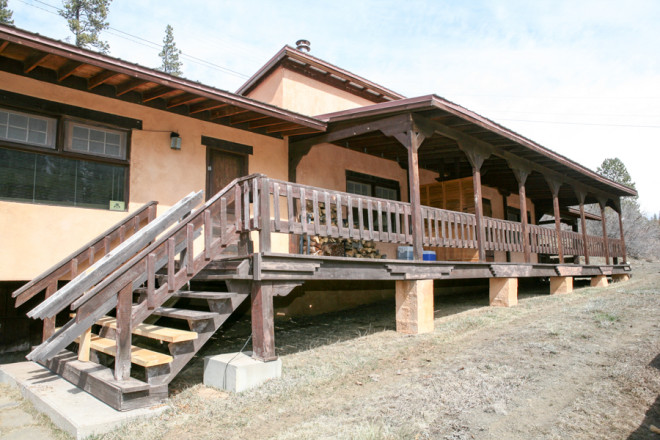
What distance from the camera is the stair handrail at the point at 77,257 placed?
5543 mm

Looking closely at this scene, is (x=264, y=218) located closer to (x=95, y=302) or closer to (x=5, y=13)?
(x=95, y=302)

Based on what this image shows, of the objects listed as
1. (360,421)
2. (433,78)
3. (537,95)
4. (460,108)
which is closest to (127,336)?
(360,421)

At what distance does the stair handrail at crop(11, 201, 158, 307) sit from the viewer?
5.54m

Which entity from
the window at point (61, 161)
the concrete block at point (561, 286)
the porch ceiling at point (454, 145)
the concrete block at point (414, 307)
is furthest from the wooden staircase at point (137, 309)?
the concrete block at point (561, 286)

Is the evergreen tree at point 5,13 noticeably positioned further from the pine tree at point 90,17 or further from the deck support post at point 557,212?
the deck support post at point 557,212

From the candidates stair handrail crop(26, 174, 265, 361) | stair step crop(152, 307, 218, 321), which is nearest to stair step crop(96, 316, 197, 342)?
stair step crop(152, 307, 218, 321)

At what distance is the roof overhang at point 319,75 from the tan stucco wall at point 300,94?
0.40ft

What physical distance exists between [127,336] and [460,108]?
641 centimetres

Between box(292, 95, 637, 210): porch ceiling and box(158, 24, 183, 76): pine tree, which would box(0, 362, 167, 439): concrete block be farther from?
box(158, 24, 183, 76): pine tree

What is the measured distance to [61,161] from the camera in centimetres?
659

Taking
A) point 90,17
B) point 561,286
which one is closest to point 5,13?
point 90,17

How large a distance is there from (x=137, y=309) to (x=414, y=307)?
14.1 feet

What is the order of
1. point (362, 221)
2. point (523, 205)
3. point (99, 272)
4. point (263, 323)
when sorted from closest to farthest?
point (99, 272)
point (263, 323)
point (362, 221)
point (523, 205)

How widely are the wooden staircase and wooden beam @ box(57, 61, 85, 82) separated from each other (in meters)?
2.30
